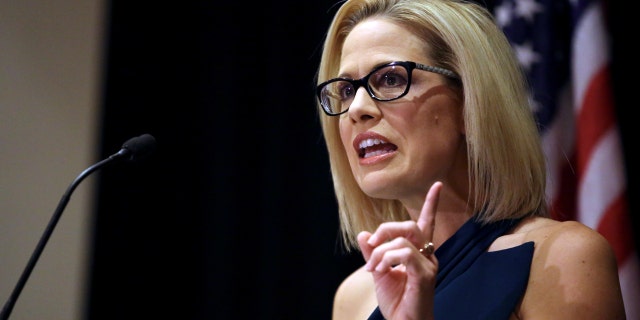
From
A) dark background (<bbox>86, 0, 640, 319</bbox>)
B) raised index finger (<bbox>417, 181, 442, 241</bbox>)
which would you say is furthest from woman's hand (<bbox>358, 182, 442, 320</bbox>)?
dark background (<bbox>86, 0, 640, 319</bbox>)

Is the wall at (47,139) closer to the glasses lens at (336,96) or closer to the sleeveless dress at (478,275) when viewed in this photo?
the glasses lens at (336,96)

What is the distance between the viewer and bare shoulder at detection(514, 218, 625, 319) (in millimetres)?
1297

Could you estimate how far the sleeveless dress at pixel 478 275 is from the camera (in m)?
1.39

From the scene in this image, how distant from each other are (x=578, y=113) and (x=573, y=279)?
4.04 feet

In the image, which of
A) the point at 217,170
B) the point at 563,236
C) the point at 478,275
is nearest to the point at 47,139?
the point at 217,170

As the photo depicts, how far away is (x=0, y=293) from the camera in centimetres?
261

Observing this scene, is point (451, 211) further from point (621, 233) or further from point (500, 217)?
point (621, 233)

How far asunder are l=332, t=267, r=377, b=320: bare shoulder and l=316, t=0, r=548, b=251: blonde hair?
408 millimetres

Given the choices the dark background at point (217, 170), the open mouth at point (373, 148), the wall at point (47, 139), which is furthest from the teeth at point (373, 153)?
the wall at point (47, 139)

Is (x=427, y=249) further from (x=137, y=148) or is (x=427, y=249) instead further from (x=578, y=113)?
(x=578, y=113)

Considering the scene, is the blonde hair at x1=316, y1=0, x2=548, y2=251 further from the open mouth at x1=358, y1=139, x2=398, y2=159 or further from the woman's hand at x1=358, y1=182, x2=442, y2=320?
the woman's hand at x1=358, y1=182, x2=442, y2=320

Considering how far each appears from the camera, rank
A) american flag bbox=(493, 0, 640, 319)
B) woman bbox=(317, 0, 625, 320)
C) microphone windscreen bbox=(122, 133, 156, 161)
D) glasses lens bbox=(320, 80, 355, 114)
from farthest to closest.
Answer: american flag bbox=(493, 0, 640, 319) < glasses lens bbox=(320, 80, 355, 114) < microphone windscreen bbox=(122, 133, 156, 161) < woman bbox=(317, 0, 625, 320)

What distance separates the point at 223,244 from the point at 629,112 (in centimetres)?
172

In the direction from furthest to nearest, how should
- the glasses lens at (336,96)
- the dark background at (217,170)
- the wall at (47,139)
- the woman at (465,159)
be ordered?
1. the dark background at (217,170)
2. the wall at (47,139)
3. the glasses lens at (336,96)
4. the woman at (465,159)
